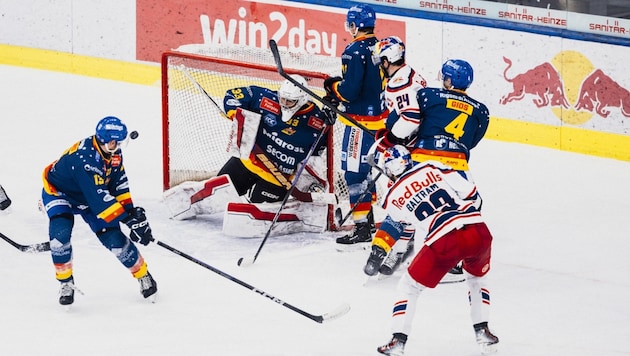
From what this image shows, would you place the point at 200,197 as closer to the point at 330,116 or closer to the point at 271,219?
the point at 271,219

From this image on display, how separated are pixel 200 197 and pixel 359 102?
1.08 meters

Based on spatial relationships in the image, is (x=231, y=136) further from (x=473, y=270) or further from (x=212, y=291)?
(x=473, y=270)

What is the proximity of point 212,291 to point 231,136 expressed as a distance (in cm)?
112

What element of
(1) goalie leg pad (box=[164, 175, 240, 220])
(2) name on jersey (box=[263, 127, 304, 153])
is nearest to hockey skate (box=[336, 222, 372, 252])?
(2) name on jersey (box=[263, 127, 304, 153])

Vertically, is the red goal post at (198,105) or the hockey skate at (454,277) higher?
the red goal post at (198,105)

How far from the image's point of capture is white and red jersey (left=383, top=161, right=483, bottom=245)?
470cm

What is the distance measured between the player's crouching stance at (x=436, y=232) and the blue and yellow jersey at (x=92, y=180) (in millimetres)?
1199

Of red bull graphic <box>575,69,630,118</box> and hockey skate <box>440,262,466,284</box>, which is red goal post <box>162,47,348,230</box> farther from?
red bull graphic <box>575,69,630,118</box>

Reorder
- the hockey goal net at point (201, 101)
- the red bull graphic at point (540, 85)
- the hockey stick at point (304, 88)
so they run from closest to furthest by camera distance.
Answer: the hockey stick at point (304, 88), the hockey goal net at point (201, 101), the red bull graphic at point (540, 85)

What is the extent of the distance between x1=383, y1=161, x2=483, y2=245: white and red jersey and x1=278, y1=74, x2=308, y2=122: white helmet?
1574mm

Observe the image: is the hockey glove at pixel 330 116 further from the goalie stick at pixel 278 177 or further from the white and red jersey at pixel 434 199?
the white and red jersey at pixel 434 199

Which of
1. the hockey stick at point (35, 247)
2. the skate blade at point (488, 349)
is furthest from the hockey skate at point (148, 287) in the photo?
the skate blade at point (488, 349)

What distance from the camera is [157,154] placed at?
26.8 feet

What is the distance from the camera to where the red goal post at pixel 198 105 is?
275 inches
